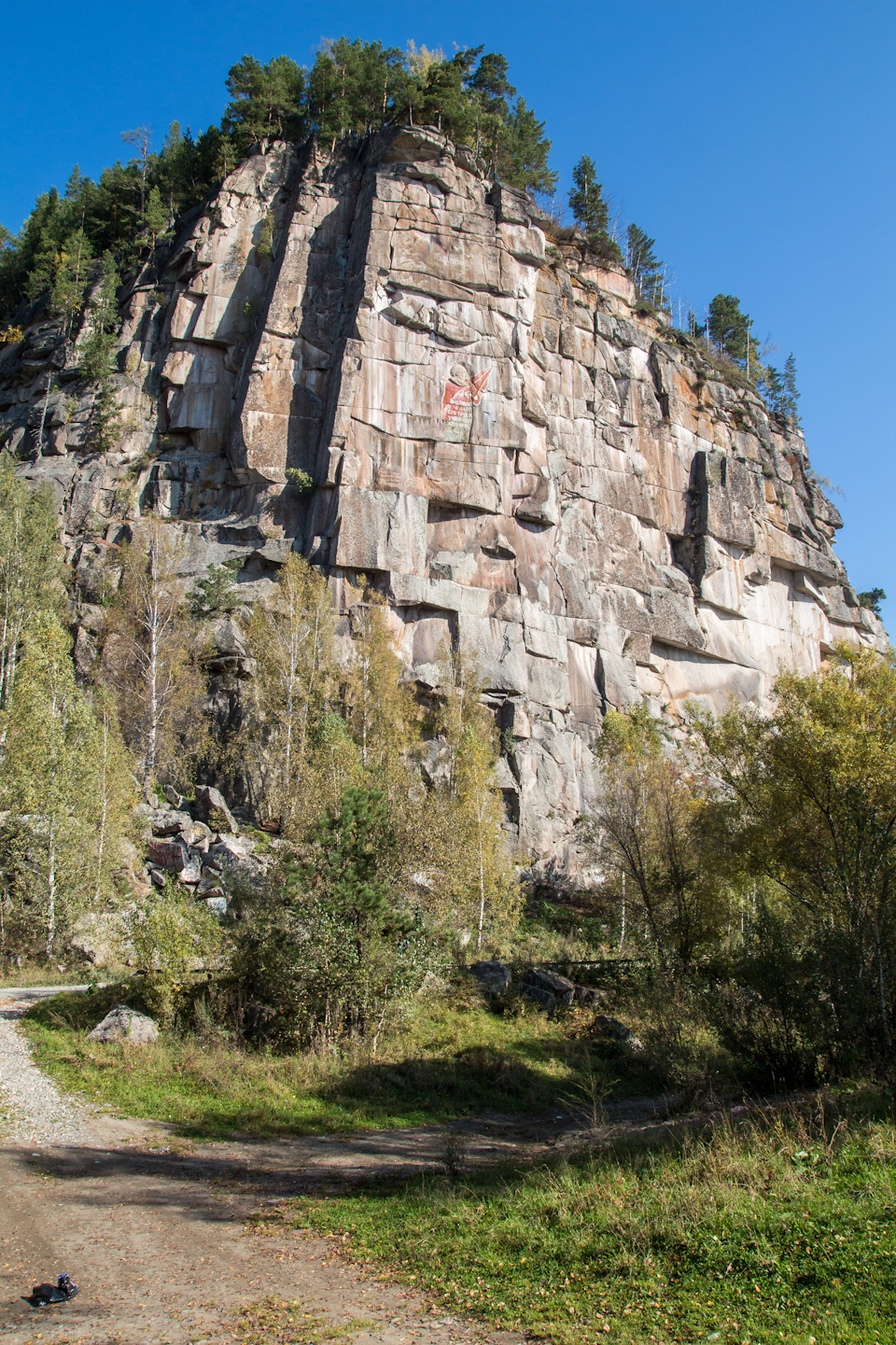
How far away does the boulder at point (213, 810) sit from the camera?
30672mm

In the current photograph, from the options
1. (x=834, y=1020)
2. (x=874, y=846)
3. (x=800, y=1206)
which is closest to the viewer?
(x=800, y=1206)

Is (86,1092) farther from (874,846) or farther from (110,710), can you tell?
(110,710)

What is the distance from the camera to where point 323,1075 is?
1452 cm

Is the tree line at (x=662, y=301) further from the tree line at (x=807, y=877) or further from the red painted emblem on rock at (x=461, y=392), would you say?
the tree line at (x=807, y=877)

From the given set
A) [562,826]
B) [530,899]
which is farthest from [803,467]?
[530,899]

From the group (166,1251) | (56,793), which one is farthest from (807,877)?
(56,793)

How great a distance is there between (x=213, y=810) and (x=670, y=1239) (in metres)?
26.1

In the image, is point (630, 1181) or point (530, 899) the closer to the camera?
point (630, 1181)

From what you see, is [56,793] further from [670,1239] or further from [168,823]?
[670,1239]

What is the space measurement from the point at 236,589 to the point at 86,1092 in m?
28.5

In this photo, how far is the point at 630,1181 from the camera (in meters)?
8.86

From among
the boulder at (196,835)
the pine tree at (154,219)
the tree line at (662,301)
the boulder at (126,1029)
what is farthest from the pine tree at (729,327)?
the boulder at (126,1029)

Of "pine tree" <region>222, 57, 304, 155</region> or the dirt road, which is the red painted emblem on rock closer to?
"pine tree" <region>222, 57, 304, 155</region>

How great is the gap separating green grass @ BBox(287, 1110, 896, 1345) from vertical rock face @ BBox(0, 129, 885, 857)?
28.5 metres
